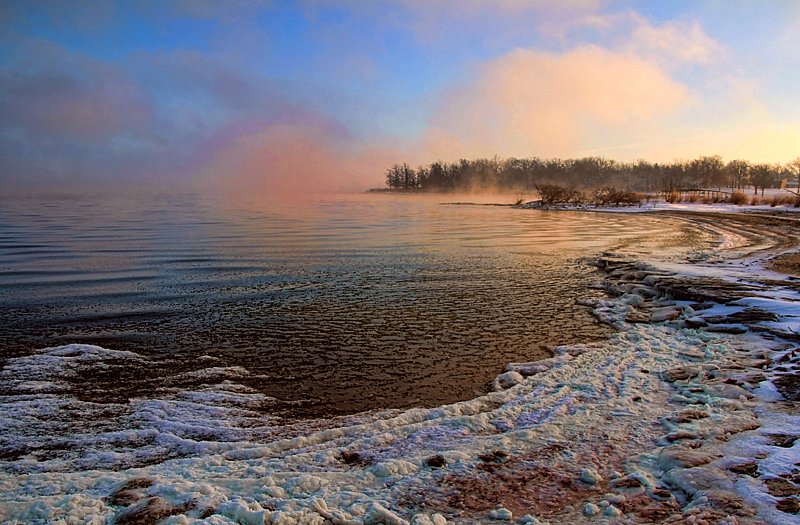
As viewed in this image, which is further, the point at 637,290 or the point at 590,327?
the point at 637,290

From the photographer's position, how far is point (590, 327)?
7051 millimetres

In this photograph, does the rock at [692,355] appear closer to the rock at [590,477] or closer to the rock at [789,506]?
the rock at [789,506]

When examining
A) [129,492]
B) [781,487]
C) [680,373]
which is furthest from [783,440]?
[129,492]

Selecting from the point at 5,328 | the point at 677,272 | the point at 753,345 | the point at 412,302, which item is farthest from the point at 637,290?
the point at 5,328

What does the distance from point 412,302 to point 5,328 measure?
635 centimetres

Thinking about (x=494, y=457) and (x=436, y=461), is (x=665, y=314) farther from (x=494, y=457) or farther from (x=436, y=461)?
(x=436, y=461)

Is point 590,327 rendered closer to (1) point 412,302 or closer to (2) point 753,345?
(2) point 753,345

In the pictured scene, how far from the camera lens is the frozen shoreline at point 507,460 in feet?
8.78

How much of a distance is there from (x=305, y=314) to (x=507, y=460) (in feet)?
16.3

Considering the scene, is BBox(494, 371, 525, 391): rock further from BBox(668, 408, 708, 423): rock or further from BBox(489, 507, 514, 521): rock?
BBox(489, 507, 514, 521): rock

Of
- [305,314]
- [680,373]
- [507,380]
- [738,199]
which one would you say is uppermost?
[738,199]

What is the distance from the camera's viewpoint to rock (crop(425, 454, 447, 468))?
3.23 meters

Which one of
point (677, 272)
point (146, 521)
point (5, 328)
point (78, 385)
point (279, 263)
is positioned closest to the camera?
point (146, 521)

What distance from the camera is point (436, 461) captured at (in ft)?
10.7
